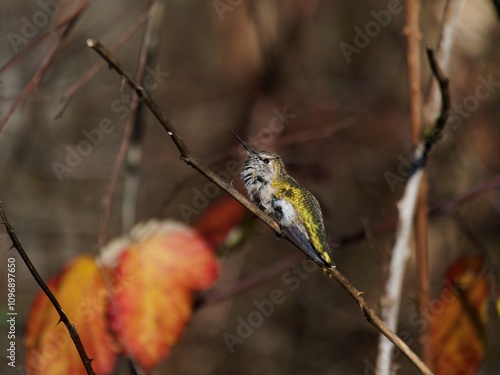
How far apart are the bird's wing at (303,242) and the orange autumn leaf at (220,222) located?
3.52 ft

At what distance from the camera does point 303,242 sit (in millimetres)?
1810

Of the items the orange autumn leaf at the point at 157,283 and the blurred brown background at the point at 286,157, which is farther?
the blurred brown background at the point at 286,157

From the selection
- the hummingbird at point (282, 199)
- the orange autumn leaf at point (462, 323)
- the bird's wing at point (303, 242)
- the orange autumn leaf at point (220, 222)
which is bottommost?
the orange autumn leaf at point (462, 323)

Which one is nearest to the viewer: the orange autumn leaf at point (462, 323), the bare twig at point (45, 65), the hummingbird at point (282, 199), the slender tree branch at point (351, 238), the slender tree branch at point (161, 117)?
the slender tree branch at point (161, 117)

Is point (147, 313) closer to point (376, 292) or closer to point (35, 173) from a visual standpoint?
point (376, 292)

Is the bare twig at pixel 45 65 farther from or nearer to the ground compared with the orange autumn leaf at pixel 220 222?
farther from the ground

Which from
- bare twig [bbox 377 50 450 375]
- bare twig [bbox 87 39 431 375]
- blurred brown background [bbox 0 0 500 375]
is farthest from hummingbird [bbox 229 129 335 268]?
blurred brown background [bbox 0 0 500 375]

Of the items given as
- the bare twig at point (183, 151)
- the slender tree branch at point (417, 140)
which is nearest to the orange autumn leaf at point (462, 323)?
the slender tree branch at point (417, 140)

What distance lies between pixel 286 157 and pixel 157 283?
6.50ft

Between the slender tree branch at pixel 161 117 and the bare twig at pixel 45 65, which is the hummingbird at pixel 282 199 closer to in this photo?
the slender tree branch at pixel 161 117

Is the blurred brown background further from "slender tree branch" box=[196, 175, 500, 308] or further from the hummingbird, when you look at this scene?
the hummingbird

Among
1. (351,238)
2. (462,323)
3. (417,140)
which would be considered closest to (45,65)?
(417,140)

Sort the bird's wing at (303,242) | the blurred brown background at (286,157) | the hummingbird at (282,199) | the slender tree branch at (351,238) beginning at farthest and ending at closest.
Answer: the blurred brown background at (286,157) < the slender tree branch at (351,238) < the hummingbird at (282,199) < the bird's wing at (303,242)

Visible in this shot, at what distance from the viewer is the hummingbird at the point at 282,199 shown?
191 cm
